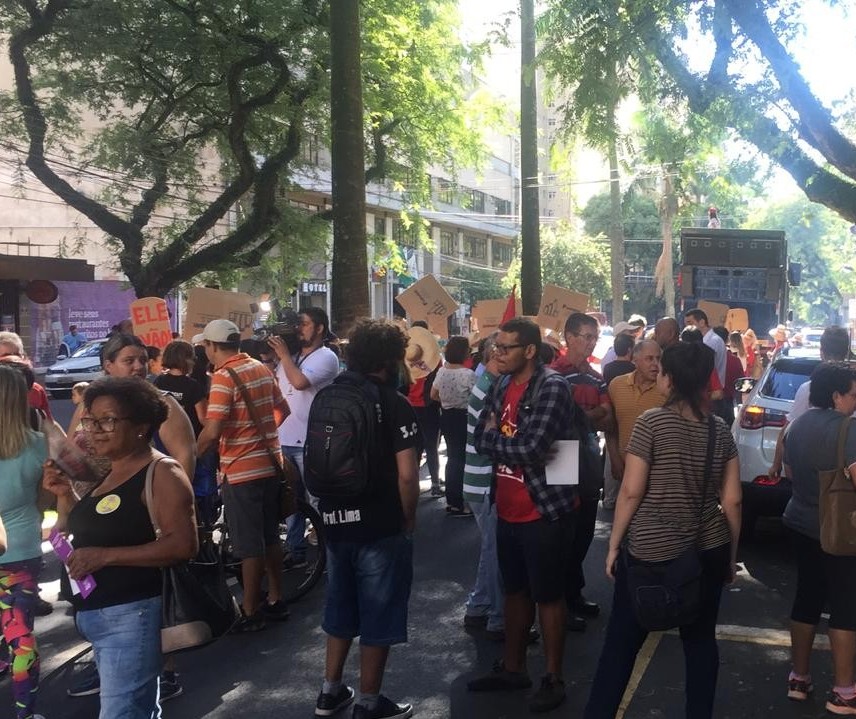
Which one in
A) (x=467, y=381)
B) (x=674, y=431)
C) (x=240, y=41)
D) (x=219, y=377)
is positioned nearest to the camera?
(x=674, y=431)

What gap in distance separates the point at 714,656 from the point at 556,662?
3.19 feet

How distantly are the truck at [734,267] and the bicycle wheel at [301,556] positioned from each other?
50.9ft

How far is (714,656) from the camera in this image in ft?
12.9

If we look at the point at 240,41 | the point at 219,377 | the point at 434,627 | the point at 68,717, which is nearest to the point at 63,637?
the point at 68,717

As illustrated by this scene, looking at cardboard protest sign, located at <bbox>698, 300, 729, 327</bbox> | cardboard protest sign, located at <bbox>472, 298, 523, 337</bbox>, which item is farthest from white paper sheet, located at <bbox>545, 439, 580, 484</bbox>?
cardboard protest sign, located at <bbox>698, 300, 729, 327</bbox>

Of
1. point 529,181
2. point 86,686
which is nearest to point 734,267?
point 529,181

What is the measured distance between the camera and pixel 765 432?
7957mm

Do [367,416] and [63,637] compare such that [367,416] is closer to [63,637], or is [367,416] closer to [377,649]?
[377,649]

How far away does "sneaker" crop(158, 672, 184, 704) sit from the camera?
16.1 feet

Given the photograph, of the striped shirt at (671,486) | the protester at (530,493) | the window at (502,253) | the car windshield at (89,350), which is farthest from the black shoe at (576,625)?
the window at (502,253)

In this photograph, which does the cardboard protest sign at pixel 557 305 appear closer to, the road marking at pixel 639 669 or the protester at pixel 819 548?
the road marking at pixel 639 669

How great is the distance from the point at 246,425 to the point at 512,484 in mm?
1919

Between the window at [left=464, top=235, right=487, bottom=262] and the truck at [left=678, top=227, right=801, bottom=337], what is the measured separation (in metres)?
34.6

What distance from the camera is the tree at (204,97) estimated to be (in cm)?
1575
